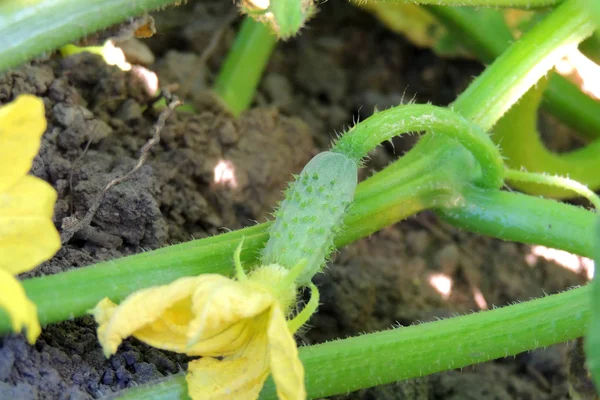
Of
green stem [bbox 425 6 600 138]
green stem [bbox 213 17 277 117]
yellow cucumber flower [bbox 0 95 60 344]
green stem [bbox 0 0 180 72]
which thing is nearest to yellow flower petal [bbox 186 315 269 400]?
yellow cucumber flower [bbox 0 95 60 344]

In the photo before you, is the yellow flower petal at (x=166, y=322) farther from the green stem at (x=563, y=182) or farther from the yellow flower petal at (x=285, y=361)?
the green stem at (x=563, y=182)

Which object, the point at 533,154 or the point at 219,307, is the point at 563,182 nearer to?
the point at 533,154

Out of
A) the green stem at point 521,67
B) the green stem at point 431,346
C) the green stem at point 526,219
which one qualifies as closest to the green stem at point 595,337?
the green stem at point 431,346

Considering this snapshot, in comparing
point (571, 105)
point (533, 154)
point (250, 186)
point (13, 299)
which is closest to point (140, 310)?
point (13, 299)

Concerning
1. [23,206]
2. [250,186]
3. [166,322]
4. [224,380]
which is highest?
[23,206]

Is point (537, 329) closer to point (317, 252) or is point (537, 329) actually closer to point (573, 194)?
point (317, 252)

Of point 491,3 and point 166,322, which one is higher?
point 491,3
